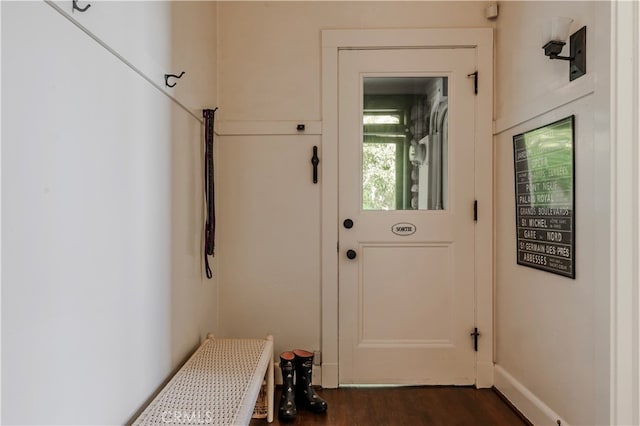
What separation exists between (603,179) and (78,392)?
1.75m

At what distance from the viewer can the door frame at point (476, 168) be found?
2.16m

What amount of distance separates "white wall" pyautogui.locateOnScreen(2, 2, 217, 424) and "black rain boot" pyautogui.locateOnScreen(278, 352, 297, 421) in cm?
63

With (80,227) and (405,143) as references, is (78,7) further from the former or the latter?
(405,143)

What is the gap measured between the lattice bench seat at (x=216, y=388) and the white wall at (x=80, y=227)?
0.11 metres

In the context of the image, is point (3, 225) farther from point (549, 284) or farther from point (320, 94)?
point (549, 284)

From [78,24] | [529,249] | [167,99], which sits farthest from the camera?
[529,249]

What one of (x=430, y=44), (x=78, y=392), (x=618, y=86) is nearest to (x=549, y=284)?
(x=618, y=86)

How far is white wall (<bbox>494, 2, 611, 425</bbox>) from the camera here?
4.20 feet

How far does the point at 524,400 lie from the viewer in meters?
1.85

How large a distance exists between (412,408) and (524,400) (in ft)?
1.84

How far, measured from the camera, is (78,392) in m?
0.97

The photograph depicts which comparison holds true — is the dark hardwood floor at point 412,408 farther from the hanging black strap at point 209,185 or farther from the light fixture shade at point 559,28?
the light fixture shade at point 559,28

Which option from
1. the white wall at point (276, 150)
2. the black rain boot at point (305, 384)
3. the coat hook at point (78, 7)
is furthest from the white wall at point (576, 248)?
the coat hook at point (78, 7)

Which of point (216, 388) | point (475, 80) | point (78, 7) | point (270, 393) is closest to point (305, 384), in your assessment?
point (270, 393)
